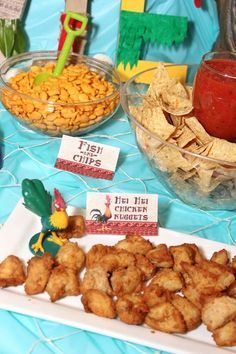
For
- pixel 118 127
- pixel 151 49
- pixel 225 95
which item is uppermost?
pixel 225 95

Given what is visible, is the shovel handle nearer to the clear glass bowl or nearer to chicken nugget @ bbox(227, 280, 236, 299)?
the clear glass bowl

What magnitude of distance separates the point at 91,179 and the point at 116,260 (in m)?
0.32

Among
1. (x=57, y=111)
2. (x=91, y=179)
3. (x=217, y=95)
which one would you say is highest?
(x=217, y=95)

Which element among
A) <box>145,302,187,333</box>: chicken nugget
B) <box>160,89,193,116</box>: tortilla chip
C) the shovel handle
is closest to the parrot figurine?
<box>145,302,187,333</box>: chicken nugget

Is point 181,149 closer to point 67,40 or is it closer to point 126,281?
point 126,281

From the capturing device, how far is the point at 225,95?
3.20ft

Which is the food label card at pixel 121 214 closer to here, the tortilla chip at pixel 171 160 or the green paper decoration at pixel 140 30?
the tortilla chip at pixel 171 160

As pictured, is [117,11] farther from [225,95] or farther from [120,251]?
[120,251]

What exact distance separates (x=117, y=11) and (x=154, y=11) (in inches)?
4.4

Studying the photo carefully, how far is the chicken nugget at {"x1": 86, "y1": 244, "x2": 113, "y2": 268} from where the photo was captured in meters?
0.82

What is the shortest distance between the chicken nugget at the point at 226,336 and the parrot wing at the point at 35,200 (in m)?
0.33

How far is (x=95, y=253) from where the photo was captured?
0.82m

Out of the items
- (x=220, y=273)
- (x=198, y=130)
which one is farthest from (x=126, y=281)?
(x=198, y=130)

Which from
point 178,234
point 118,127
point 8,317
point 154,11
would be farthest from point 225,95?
point 154,11
